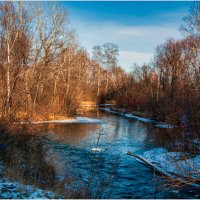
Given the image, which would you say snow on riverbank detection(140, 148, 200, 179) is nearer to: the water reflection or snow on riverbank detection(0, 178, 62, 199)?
the water reflection

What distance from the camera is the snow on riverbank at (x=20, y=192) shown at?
16.4ft

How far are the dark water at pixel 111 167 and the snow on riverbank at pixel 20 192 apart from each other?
3.82 feet

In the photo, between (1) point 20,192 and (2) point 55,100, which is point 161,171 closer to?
(1) point 20,192

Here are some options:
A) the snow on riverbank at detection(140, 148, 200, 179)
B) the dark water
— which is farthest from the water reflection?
the snow on riverbank at detection(140, 148, 200, 179)

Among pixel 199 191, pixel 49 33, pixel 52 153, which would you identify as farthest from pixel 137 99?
pixel 199 191

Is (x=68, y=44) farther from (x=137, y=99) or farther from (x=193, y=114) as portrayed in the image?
(x=193, y=114)

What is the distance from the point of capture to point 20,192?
516 centimetres

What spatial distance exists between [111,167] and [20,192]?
4.73m

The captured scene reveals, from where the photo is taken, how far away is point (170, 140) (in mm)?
11961

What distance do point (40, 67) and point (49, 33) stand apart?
4.77 metres

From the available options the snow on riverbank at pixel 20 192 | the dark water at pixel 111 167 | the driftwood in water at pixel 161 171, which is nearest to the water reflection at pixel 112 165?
the dark water at pixel 111 167

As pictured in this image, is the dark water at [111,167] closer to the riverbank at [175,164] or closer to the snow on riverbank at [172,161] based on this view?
the riverbank at [175,164]

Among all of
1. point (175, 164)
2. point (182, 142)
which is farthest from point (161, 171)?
point (182, 142)

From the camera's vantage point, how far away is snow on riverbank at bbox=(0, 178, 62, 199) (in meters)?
4.99
